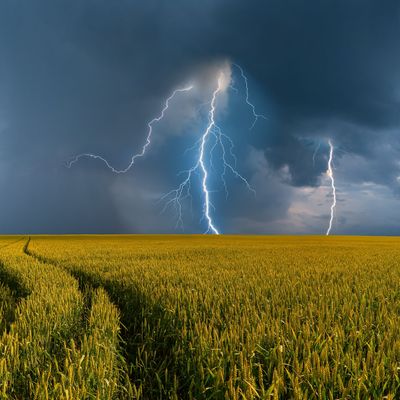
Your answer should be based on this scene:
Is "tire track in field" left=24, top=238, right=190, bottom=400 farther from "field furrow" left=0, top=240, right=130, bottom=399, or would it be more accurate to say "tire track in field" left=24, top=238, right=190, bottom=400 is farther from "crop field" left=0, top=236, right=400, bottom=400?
"field furrow" left=0, top=240, right=130, bottom=399

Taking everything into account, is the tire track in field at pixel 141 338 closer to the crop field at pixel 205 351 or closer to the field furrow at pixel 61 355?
the crop field at pixel 205 351

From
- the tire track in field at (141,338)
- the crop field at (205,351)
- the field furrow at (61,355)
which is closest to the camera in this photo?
the crop field at (205,351)

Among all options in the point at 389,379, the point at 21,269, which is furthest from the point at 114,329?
the point at 21,269

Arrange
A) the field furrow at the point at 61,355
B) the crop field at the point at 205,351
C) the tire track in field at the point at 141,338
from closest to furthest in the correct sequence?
1. the crop field at the point at 205,351
2. the field furrow at the point at 61,355
3. the tire track in field at the point at 141,338

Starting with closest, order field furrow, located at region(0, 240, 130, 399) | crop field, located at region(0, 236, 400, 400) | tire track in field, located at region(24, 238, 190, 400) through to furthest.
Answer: crop field, located at region(0, 236, 400, 400) → field furrow, located at region(0, 240, 130, 399) → tire track in field, located at region(24, 238, 190, 400)

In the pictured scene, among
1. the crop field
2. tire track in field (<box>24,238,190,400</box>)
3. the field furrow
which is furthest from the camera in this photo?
tire track in field (<box>24,238,190,400</box>)

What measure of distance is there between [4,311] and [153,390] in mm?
5354

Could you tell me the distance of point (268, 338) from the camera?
4.30 meters

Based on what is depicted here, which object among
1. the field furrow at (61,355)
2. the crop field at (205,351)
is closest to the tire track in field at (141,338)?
the crop field at (205,351)

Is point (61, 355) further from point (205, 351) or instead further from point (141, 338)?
point (205, 351)

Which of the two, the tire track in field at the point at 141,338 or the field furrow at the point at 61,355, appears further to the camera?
the tire track in field at the point at 141,338

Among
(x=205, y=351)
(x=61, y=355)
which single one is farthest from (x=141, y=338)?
(x=205, y=351)

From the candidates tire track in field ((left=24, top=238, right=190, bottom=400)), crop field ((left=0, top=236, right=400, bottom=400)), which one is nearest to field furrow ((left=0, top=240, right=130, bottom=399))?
crop field ((left=0, top=236, right=400, bottom=400))

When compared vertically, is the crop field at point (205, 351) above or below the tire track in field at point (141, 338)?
above
